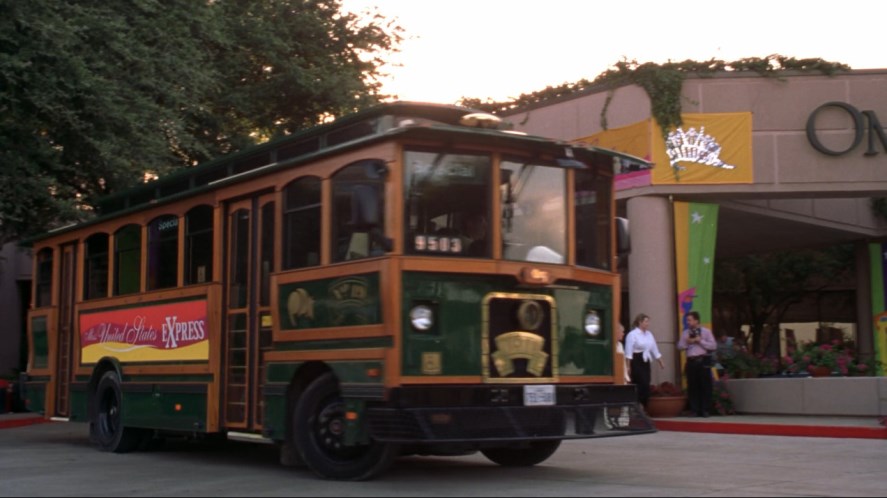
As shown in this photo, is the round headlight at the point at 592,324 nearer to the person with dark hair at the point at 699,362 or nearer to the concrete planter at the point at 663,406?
the person with dark hair at the point at 699,362

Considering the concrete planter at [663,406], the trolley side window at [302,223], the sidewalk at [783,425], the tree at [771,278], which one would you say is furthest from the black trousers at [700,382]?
the tree at [771,278]

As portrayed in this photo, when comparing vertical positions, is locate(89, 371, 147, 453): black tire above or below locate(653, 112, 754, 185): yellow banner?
below

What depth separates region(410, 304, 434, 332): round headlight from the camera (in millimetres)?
9562

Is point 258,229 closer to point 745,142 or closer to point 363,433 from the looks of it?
point 363,433

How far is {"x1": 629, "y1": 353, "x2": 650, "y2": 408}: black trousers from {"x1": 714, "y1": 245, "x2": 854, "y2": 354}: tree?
16.2m

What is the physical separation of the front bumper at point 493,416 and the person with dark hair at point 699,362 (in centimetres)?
775

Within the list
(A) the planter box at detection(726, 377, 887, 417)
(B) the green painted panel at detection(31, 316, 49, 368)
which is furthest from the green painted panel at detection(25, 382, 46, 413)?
(A) the planter box at detection(726, 377, 887, 417)

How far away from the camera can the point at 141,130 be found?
19453 mm

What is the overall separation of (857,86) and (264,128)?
43.6 ft

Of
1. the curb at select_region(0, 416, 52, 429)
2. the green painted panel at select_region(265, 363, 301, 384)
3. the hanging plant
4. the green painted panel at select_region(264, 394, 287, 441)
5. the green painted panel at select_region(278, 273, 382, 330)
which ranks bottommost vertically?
the curb at select_region(0, 416, 52, 429)

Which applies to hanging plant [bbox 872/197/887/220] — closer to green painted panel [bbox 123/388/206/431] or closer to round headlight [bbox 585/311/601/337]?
round headlight [bbox 585/311/601/337]

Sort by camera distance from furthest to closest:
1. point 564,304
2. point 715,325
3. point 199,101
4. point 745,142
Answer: point 715,325 → point 199,101 → point 745,142 → point 564,304

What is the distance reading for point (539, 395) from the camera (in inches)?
393

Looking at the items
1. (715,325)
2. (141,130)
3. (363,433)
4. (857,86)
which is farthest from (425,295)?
(715,325)
